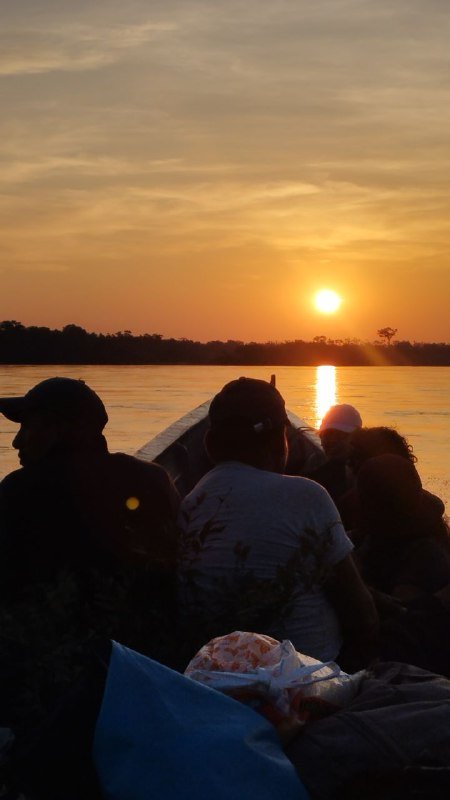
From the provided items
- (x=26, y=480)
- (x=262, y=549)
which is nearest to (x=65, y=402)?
(x=26, y=480)

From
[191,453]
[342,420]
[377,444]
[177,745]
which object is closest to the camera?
[177,745]

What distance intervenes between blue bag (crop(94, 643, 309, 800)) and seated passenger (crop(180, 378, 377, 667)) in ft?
3.57

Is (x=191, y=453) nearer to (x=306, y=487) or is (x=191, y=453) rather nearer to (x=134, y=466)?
(x=134, y=466)

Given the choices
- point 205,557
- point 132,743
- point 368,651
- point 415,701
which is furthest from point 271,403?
point 132,743

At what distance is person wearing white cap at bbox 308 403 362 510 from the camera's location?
7.50 meters

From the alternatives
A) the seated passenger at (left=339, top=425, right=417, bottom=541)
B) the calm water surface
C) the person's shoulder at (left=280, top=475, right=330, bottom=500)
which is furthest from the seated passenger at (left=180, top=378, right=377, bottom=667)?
the calm water surface

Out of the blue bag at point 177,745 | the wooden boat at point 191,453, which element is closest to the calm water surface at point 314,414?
the wooden boat at point 191,453

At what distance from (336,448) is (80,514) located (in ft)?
14.1

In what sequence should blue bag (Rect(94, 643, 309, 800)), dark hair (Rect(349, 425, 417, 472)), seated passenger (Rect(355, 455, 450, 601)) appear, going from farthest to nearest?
dark hair (Rect(349, 425, 417, 472)) < seated passenger (Rect(355, 455, 450, 601)) < blue bag (Rect(94, 643, 309, 800))

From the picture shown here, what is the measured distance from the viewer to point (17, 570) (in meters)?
3.99

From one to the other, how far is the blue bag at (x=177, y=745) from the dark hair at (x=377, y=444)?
349cm

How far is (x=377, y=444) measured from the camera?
5.83 m

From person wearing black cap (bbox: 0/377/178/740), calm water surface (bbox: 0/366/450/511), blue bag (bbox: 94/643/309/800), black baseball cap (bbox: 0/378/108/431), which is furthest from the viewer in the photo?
calm water surface (bbox: 0/366/450/511)

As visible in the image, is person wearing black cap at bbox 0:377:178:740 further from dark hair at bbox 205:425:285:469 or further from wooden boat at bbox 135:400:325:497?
wooden boat at bbox 135:400:325:497
